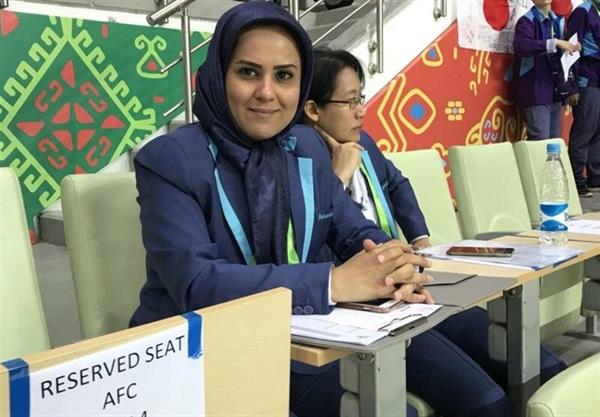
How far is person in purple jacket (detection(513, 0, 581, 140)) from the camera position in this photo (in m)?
4.36

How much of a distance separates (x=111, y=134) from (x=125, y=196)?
2.68 metres

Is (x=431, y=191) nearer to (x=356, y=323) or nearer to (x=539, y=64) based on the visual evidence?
(x=356, y=323)

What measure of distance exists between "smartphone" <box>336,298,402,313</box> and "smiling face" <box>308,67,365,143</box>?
0.92 m

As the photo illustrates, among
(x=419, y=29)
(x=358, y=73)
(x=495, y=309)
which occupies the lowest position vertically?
(x=495, y=309)

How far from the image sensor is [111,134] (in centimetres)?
393

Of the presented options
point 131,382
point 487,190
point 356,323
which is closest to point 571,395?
point 356,323

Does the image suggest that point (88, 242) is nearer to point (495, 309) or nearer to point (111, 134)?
point (495, 309)

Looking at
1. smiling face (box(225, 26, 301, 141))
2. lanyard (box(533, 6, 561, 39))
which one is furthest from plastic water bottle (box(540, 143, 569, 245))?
lanyard (box(533, 6, 561, 39))

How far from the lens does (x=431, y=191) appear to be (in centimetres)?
222

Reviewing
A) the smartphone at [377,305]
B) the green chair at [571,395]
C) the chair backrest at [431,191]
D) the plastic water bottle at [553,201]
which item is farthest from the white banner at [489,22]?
the green chair at [571,395]

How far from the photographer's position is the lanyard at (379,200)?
1873 mm

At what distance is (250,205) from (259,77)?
0.27m

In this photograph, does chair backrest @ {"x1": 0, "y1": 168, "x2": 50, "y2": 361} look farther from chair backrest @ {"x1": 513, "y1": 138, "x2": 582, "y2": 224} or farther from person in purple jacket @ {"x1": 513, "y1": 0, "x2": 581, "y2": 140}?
person in purple jacket @ {"x1": 513, "y1": 0, "x2": 581, "y2": 140}

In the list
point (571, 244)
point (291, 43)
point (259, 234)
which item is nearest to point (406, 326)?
point (259, 234)
